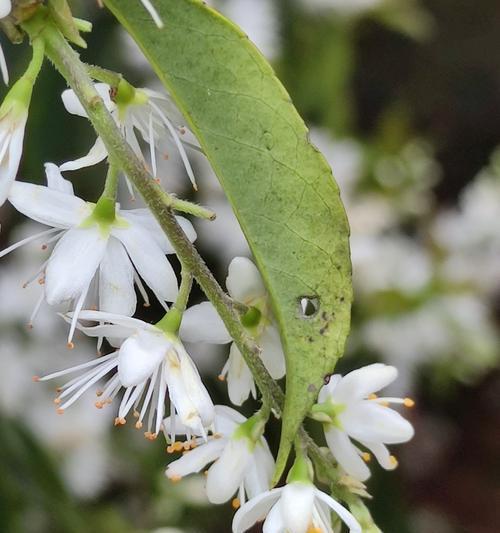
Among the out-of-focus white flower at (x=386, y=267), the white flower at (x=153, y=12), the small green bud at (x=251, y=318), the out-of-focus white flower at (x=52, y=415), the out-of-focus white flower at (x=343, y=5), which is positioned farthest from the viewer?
the out-of-focus white flower at (x=343, y=5)

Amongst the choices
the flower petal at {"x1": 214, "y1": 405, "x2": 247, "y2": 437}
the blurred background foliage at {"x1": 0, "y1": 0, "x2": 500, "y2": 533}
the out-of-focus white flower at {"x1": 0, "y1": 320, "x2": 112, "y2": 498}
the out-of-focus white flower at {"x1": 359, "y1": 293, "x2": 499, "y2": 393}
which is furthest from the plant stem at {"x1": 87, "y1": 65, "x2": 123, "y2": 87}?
the out-of-focus white flower at {"x1": 359, "y1": 293, "x2": 499, "y2": 393}

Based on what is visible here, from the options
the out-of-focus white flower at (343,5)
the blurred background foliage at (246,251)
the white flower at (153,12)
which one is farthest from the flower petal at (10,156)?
the out-of-focus white flower at (343,5)

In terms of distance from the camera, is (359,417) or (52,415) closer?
(359,417)

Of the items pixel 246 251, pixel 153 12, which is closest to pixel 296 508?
Answer: pixel 153 12

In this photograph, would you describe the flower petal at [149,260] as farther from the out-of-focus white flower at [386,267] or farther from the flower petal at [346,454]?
the out-of-focus white flower at [386,267]

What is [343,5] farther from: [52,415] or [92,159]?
[92,159]

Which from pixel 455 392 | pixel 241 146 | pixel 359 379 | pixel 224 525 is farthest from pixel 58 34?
pixel 455 392

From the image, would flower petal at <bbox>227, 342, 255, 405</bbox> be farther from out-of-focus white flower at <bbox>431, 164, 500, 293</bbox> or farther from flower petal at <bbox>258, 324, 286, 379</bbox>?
out-of-focus white flower at <bbox>431, 164, 500, 293</bbox>
